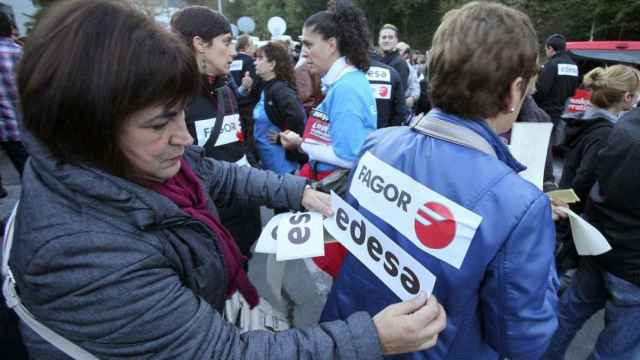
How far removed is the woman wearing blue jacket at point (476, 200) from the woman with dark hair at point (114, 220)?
0.82 feet

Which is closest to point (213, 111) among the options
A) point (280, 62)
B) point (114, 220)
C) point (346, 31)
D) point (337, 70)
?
point (337, 70)

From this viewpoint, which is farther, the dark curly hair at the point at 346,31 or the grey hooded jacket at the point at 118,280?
the dark curly hair at the point at 346,31

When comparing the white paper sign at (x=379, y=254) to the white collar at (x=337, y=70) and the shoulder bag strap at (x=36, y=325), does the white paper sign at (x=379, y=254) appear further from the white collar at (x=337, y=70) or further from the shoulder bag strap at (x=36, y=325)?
the white collar at (x=337, y=70)

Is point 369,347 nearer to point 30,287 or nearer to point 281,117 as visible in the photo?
point 30,287

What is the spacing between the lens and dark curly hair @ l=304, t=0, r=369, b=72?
272 cm

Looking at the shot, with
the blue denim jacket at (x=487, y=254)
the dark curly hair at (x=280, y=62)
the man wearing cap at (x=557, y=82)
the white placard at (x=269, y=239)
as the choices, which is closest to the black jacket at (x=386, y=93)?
the dark curly hair at (x=280, y=62)

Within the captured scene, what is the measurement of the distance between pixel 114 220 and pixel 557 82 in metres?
7.21

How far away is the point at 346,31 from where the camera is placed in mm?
2734

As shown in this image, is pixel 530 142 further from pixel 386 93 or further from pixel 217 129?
pixel 386 93

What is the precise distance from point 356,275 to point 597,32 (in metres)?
23.3

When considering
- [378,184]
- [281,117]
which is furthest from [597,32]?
[378,184]

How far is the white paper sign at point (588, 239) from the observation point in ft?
4.66

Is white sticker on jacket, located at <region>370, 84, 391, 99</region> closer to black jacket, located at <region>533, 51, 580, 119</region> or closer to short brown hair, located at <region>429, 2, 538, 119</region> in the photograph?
short brown hair, located at <region>429, 2, 538, 119</region>

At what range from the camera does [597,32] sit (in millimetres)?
19203
